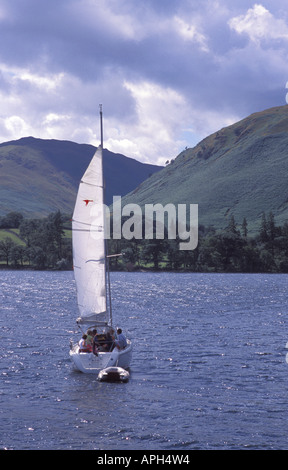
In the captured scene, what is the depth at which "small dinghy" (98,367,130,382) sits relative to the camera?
45.2 metres

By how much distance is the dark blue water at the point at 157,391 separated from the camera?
3325 centimetres

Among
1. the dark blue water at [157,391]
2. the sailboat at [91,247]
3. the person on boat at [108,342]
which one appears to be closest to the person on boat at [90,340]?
the sailboat at [91,247]

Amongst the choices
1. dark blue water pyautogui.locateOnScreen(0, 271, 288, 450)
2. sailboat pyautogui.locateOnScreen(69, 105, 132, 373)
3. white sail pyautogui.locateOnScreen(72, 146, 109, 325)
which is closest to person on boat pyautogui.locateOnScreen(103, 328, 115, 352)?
sailboat pyautogui.locateOnScreen(69, 105, 132, 373)

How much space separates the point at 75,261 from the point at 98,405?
640 inches

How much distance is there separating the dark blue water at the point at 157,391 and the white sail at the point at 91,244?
6188 millimetres

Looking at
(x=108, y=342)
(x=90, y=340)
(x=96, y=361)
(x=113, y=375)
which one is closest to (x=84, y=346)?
(x=90, y=340)

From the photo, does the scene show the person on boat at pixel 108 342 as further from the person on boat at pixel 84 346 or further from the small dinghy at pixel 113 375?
the small dinghy at pixel 113 375

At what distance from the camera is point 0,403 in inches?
1548

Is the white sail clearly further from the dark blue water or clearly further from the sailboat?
the dark blue water

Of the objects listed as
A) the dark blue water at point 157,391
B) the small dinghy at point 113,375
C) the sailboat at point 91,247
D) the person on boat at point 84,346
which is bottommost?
the dark blue water at point 157,391

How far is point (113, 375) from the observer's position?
45219 millimetres

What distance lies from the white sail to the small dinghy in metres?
7.59

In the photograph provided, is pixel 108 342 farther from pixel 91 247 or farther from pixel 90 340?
pixel 91 247
